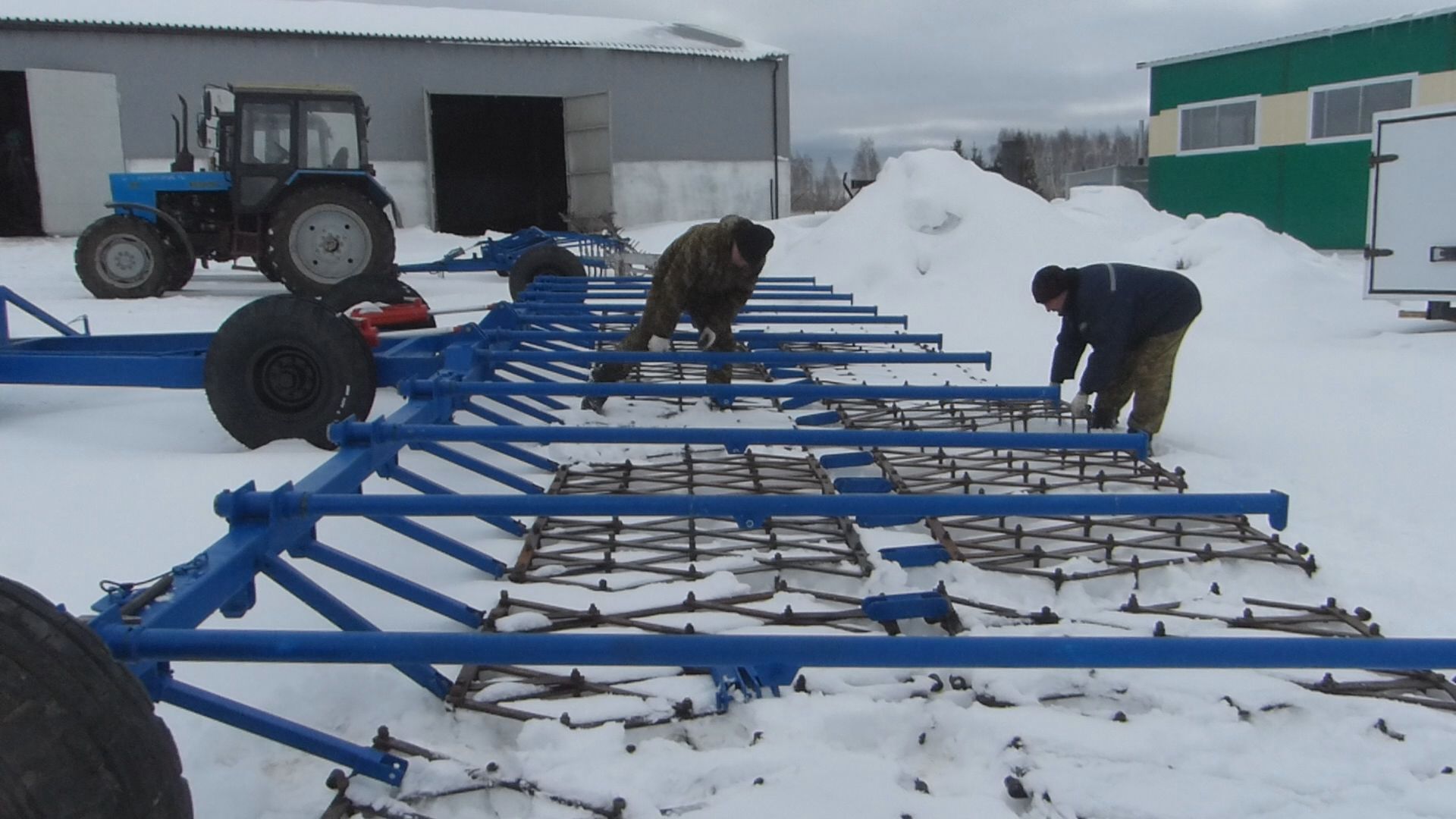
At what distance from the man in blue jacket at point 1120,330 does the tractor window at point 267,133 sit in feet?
26.3

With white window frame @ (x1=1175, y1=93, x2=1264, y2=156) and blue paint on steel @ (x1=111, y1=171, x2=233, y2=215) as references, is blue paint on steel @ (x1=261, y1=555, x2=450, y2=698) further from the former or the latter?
white window frame @ (x1=1175, y1=93, x2=1264, y2=156)

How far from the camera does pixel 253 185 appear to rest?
1027 cm

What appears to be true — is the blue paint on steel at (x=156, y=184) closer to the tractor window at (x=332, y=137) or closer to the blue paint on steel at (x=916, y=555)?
the tractor window at (x=332, y=137)

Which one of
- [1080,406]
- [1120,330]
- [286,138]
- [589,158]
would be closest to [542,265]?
[286,138]

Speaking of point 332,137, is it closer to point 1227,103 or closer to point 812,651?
point 812,651

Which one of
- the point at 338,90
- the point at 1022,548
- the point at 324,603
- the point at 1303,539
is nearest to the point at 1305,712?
the point at 1022,548

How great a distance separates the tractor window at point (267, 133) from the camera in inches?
400

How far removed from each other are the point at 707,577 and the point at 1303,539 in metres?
2.12

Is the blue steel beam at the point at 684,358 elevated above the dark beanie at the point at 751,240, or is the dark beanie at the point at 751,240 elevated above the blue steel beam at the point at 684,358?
the dark beanie at the point at 751,240

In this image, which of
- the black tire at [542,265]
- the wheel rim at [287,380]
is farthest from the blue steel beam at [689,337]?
the black tire at [542,265]

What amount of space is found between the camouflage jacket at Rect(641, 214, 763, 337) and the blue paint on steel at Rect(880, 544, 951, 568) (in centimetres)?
249

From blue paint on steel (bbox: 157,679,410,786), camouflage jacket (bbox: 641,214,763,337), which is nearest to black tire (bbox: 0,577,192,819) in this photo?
blue paint on steel (bbox: 157,679,410,786)

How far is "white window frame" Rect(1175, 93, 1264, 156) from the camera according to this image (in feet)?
58.5

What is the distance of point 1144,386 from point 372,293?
13.4 feet
